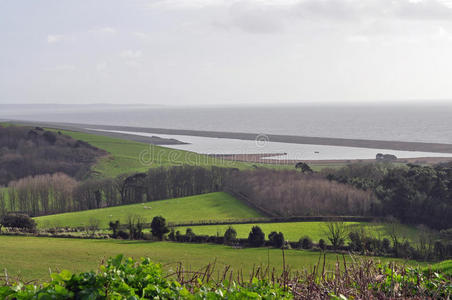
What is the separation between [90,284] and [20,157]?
79.8 m

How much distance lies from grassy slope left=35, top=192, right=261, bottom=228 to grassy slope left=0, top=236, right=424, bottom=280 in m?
10.1

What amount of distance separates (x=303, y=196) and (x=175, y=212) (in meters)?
12.7

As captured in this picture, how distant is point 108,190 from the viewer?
50.8 metres

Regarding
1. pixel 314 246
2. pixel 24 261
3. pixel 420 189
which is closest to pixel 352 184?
pixel 420 189

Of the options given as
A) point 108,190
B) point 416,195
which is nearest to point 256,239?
point 416,195

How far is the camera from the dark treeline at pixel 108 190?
1911 inches

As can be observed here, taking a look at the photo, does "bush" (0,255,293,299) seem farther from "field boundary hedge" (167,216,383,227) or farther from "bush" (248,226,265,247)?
"field boundary hedge" (167,216,383,227)

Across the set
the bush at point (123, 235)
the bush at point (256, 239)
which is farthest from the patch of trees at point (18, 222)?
the bush at point (256, 239)

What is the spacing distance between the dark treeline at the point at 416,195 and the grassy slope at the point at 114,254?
1525 cm

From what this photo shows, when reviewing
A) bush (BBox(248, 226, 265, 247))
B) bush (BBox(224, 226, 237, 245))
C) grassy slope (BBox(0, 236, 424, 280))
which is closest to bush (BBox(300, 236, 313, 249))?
grassy slope (BBox(0, 236, 424, 280))

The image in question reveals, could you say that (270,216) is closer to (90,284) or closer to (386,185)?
(386,185)

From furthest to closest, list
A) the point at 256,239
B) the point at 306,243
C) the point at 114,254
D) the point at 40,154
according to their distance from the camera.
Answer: the point at 40,154 < the point at 256,239 < the point at 306,243 < the point at 114,254

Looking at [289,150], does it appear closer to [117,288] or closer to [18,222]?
[18,222]

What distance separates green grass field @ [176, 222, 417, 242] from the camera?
1236 inches
